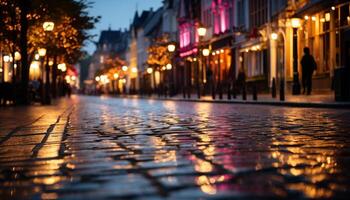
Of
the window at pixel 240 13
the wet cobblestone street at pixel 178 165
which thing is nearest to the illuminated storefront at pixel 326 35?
the window at pixel 240 13

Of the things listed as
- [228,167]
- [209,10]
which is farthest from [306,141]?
[209,10]

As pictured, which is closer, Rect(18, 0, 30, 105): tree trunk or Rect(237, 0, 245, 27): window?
Rect(18, 0, 30, 105): tree trunk

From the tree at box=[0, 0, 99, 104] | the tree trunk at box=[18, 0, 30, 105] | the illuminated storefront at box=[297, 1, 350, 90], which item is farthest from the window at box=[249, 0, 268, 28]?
the tree trunk at box=[18, 0, 30, 105]

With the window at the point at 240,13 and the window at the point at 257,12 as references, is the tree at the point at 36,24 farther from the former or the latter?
the window at the point at 240,13

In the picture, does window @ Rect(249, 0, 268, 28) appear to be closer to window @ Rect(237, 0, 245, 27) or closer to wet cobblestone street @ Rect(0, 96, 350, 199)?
window @ Rect(237, 0, 245, 27)

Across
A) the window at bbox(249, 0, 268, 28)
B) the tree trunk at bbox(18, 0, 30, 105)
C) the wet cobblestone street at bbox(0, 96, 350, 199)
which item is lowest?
the wet cobblestone street at bbox(0, 96, 350, 199)

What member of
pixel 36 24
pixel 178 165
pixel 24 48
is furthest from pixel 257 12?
pixel 178 165

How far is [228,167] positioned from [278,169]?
0.47 meters

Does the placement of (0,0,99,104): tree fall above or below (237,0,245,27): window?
below

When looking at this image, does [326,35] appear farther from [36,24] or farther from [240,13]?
[240,13]

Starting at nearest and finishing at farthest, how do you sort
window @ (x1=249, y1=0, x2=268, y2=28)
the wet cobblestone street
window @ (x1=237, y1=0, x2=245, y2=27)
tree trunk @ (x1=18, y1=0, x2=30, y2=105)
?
1. the wet cobblestone street
2. tree trunk @ (x1=18, y1=0, x2=30, y2=105)
3. window @ (x1=249, y1=0, x2=268, y2=28)
4. window @ (x1=237, y1=0, x2=245, y2=27)

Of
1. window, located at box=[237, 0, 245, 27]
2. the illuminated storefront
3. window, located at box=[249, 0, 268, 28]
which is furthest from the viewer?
window, located at box=[237, 0, 245, 27]

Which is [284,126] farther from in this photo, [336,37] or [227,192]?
[336,37]

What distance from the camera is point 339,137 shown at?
9914 mm
